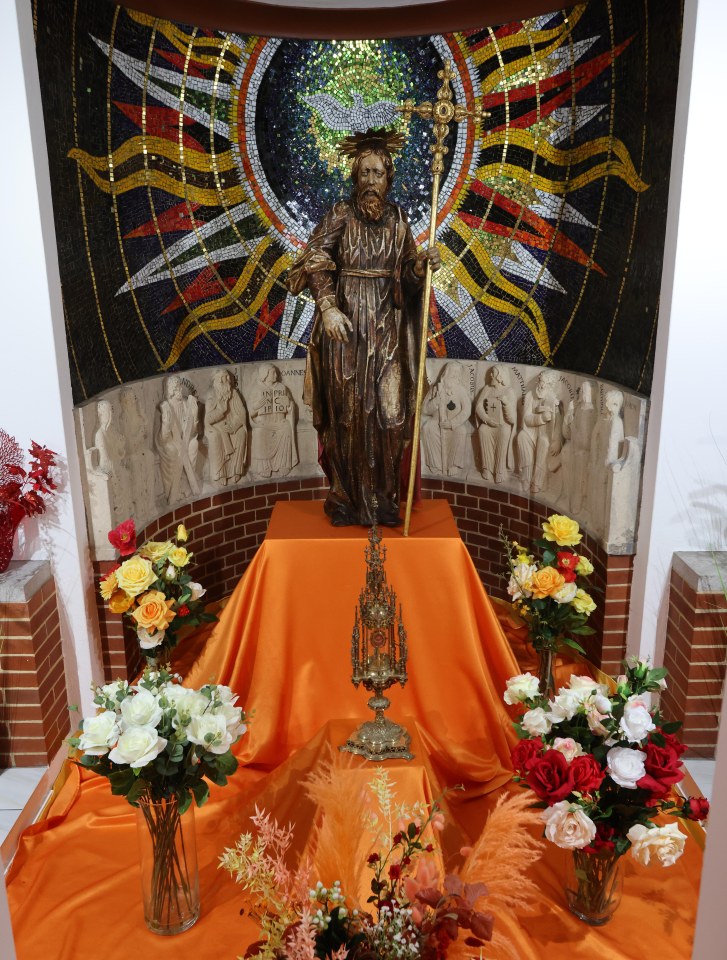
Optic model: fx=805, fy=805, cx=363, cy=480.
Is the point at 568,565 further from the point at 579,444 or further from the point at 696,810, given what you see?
the point at 696,810

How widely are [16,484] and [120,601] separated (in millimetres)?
671

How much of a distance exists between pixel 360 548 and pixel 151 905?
1.57 metres

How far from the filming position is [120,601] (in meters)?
3.56

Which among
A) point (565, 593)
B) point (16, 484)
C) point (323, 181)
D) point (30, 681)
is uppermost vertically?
point (323, 181)

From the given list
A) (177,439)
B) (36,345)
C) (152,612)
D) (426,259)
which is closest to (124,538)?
(152,612)

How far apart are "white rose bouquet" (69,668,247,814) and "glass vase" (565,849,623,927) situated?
1.15 metres

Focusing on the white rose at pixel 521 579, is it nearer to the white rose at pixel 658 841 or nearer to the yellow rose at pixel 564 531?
the yellow rose at pixel 564 531

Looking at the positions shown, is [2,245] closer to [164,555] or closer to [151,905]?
[164,555]

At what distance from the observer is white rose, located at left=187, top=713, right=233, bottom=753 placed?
2.30 m

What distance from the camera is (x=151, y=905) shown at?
260 cm

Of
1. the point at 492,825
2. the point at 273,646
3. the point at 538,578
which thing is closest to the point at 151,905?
the point at 273,646

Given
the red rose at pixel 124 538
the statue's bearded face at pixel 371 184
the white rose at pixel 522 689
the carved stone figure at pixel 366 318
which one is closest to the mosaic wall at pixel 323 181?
the red rose at pixel 124 538

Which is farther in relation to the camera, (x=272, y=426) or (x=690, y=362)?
(x=272, y=426)

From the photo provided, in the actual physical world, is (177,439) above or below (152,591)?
above
